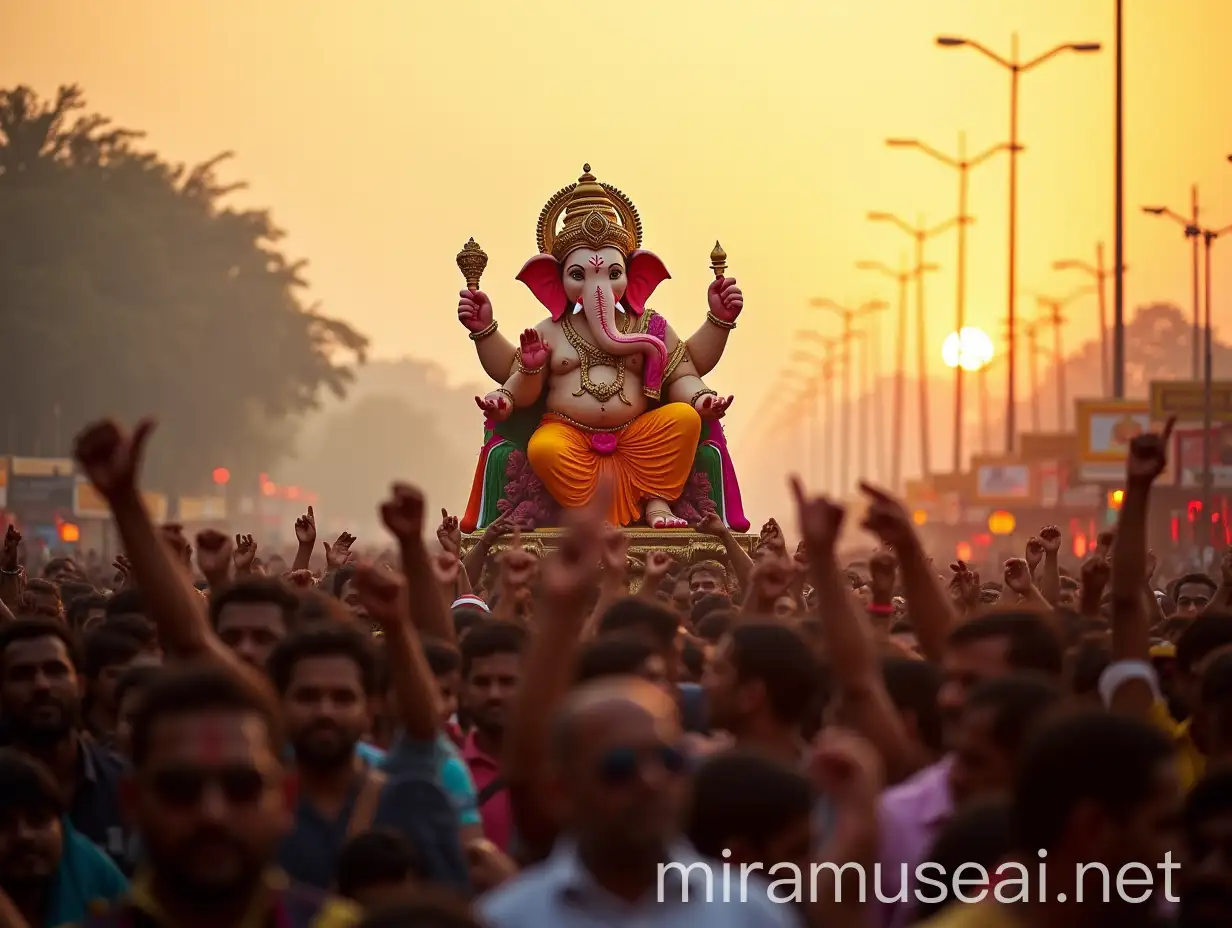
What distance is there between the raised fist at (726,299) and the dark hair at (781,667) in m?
13.9

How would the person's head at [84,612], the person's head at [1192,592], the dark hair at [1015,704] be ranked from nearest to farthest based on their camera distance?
the dark hair at [1015,704]
the person's head at [84,612]
the person's head at [1192,592]

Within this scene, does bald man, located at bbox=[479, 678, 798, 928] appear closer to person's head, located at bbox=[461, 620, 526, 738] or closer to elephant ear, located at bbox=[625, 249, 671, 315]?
person's head, located at bbox=[461, 620, 526, 738]

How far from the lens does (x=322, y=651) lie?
6836 millimetres

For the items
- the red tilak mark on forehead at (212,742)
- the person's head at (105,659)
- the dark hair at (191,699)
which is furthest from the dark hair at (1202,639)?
the red tilak mark on forehead at (212,742)

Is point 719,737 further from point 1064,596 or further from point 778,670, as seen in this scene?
point 1064,596

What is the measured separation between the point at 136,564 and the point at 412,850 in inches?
56.0

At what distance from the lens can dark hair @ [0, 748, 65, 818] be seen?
6574 mm

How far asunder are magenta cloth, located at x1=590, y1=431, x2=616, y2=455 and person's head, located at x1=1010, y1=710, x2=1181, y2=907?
14.9 meters

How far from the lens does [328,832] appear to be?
6.47 meters

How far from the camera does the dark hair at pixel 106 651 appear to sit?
915cm

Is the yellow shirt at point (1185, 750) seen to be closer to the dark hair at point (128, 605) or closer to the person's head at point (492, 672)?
the person's head at point (492, 672)

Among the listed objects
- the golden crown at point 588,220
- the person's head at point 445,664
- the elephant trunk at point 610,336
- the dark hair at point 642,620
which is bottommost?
the person's head at point 445,664

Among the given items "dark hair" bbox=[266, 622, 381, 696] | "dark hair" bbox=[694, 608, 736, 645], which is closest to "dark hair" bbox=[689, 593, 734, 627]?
"dark hair" bbox=[694, 608, 736, 645]

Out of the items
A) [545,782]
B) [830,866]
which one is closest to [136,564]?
[545,782]
